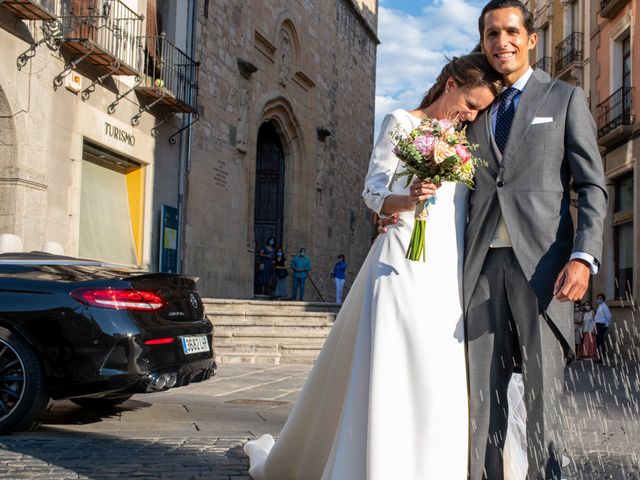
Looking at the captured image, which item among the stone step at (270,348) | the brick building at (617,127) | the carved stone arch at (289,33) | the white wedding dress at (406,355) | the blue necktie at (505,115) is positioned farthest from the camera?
the carved stone arch at (289,33)

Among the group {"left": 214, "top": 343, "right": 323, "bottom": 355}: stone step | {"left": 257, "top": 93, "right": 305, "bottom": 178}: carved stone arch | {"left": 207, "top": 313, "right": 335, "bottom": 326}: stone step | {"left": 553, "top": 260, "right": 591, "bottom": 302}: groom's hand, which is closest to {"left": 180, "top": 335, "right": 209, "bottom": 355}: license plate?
{"left": 553, "top": 260, "right": 591, "bottom": 302}: groom's hand

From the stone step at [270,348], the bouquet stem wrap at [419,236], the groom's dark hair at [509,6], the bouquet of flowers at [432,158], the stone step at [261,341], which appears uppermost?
the groom's dark hair at [509,6]

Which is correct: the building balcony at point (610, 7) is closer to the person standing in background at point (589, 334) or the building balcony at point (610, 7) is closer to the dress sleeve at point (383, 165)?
the person standing in background at point (589, 334)

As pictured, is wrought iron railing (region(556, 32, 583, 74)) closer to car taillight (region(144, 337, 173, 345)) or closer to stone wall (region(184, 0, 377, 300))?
stone wall (region(184, 0, 377, 300))

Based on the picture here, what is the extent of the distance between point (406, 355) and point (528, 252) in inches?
23.5

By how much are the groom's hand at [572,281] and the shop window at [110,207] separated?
13677 millimetres

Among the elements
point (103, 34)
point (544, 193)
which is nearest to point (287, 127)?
point (103, 34)

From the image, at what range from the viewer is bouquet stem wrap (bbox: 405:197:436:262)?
336 centimetres

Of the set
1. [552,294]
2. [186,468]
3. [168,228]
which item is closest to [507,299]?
[552,294]

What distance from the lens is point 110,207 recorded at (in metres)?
17.3

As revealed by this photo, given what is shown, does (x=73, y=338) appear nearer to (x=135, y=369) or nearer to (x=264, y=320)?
(x=135, y=369)

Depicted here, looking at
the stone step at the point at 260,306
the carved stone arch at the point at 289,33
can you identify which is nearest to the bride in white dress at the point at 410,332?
the stone step at the point at 260,306

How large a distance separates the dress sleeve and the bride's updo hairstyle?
31cm

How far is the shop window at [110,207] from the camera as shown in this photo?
16.2 m
